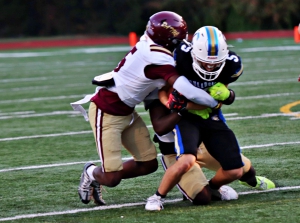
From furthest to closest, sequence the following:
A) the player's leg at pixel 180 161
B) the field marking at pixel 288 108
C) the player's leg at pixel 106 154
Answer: the field marking at pixel 288 108 → the player's leg at pixel 106 154 → the player's leg at pixel 180 161

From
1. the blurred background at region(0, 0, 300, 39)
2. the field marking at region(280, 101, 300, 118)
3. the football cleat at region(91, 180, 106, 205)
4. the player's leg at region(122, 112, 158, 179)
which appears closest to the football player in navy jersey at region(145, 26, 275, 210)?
the player's leg at region(122, 112, 158, 179)

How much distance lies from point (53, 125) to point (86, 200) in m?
3.86

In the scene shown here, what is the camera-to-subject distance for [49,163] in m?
6.29

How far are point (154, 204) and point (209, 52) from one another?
3.42 feet

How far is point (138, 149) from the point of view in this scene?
15.9 ft

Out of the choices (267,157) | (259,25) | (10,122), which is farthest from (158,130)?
(259,25)

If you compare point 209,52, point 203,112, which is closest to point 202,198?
point 203,112

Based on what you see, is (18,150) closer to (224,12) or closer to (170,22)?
(170,22)

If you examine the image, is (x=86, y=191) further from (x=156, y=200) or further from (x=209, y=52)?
(x=209, y=52)

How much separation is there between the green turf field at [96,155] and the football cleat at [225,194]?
0.06 m

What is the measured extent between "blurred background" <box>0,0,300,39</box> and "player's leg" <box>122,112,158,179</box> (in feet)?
76.0

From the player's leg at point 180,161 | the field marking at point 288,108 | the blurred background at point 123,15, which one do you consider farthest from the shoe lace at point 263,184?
the blurred background at point 123,15

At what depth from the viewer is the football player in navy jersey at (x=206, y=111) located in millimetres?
4371

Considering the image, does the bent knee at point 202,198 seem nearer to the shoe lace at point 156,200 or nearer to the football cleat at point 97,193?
the shoe lace at point 156,200
